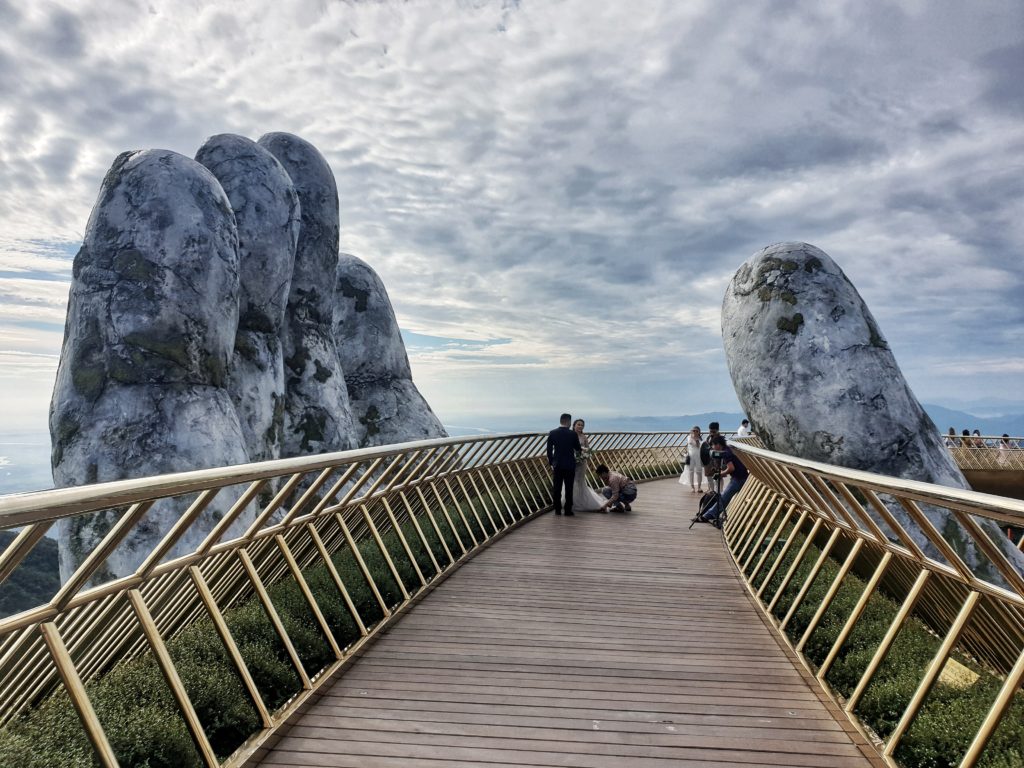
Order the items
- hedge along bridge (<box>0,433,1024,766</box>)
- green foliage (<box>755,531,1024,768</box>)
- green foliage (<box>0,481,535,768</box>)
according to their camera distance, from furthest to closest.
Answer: green foliage (<box>755,531,1024,768</box>)
green foliage (<box>0,481,535,768</box>)
hedge along bridge (<box>0,433,1024,766</box>)

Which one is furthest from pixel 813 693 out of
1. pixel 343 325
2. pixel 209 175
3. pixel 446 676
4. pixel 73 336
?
pixel 343 325

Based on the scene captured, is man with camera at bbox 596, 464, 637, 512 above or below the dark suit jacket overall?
below

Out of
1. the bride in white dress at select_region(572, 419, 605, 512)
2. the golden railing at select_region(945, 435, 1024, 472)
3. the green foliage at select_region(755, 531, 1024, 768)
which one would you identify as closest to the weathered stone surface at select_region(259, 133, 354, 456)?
the bride in white dress at select_region(572, 419, 605, 512)

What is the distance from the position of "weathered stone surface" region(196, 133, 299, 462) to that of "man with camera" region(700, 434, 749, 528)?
7.68 metres

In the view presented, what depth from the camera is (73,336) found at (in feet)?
34.3

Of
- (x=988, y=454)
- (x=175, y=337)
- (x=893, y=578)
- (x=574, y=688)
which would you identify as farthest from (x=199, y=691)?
(x=988, y=454)

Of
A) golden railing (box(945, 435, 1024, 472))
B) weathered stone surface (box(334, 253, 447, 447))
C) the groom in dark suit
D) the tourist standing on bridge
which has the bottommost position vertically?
weathered stone surface (box(334, 253, 447, 447))

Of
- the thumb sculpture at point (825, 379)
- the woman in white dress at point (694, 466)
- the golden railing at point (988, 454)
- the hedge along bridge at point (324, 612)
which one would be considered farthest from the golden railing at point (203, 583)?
the golden railing at point (988, 454)

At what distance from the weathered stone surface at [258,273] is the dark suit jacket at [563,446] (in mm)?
5009

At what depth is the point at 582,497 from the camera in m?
13.4

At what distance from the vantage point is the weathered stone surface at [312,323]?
15133 mm

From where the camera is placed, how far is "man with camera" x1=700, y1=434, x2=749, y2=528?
465 inches

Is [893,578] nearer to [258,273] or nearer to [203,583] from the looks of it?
[203,583]

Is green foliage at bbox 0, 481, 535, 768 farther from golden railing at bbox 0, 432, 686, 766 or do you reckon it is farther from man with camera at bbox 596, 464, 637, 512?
man with camera at bbox 596, 464, 637, 512
